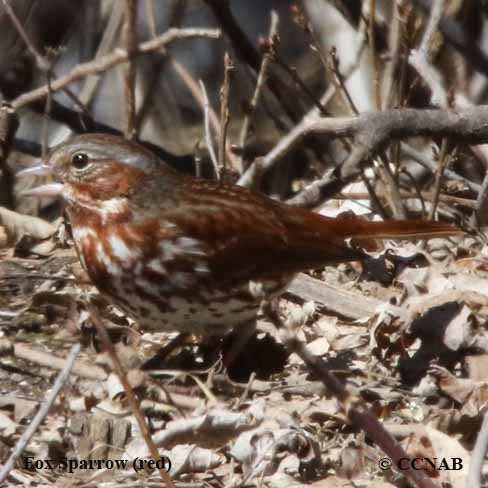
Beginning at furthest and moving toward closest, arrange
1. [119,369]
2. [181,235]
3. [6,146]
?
[6,146] → [181,235] → [119,369]

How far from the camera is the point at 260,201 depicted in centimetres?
452

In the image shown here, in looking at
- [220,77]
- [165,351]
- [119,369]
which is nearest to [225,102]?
[165,351]

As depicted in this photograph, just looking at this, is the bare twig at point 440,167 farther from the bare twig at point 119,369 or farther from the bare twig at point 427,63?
the bare twig at point 119,369

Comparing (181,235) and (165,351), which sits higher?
(181,235)

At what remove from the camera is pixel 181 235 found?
427 cm

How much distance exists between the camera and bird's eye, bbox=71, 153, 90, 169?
172 inches

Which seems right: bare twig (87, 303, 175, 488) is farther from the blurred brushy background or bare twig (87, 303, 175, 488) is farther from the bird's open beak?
the blurred brushy background

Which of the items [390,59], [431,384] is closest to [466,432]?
[431,384]

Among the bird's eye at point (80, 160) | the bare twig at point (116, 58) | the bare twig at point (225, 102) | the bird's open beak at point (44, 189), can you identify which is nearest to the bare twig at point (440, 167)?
the bare twig at point (225, 102)

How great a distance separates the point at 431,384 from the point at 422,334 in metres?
0.30

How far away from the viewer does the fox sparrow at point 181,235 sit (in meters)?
4.21

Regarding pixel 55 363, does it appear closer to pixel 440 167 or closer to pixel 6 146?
pixel 6 146

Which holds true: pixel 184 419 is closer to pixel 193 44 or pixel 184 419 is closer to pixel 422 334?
pixel 422 334

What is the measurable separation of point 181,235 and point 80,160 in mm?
459
